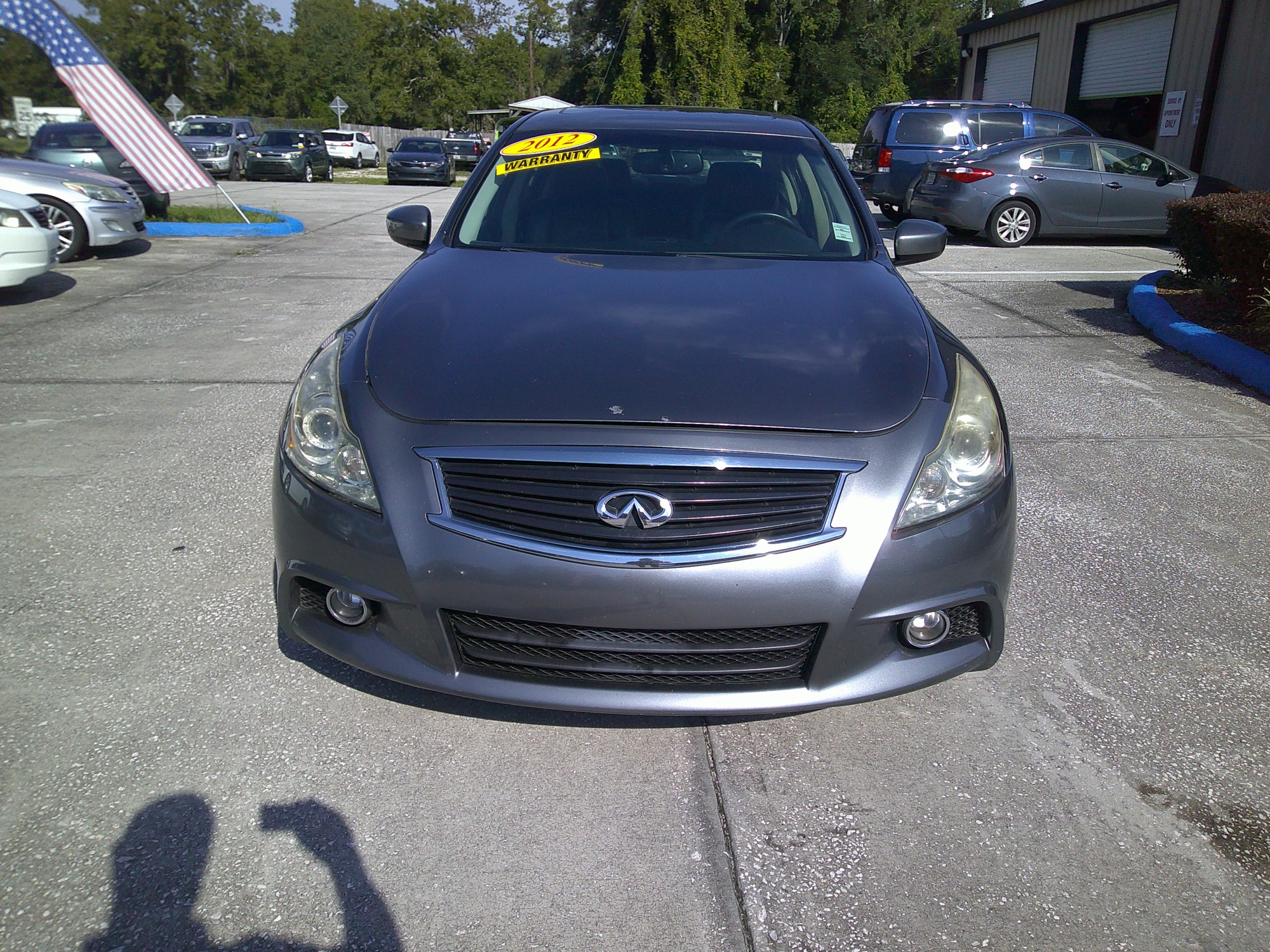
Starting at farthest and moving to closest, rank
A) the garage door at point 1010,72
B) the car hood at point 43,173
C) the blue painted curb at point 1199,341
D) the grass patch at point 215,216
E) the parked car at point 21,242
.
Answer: the garage door at point 1010,72
the grass patch at point 215,216
the car hood at point 43,173
the parked car at point 21,242
the blue painted curb at point 1199,341

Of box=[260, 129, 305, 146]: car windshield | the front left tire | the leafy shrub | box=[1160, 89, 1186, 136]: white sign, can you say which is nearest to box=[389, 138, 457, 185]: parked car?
box=[260, 129, 305, 146]: car windshield

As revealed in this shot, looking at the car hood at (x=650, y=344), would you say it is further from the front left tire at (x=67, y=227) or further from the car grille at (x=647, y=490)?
the front left tire at (x=67, y=227)

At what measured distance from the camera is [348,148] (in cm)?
3766

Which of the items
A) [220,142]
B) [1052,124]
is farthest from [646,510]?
[220,142]

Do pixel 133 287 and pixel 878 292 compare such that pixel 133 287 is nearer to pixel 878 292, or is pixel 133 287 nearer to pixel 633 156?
pixel 633 156

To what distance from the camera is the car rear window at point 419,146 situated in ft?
89.7

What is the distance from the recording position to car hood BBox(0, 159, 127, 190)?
959 cm

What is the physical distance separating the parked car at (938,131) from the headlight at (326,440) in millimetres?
12961

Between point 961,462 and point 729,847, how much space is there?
42.8 inches

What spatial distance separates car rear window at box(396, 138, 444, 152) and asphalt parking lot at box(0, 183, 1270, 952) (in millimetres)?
25304

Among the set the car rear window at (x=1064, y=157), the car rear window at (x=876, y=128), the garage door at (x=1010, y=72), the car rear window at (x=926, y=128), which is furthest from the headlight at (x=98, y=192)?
the garage door at (x=1010, y=72)

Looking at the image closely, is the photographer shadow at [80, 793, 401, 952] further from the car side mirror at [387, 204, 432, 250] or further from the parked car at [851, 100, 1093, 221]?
the parked car at [851, 100, 1093, 221]

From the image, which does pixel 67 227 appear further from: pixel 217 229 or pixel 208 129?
pixel 208 129

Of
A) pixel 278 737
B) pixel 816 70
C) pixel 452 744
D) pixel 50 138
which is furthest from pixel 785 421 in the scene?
pixel 816 70
